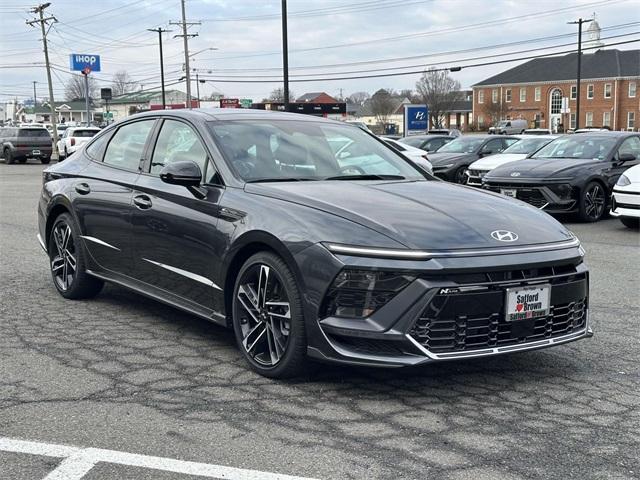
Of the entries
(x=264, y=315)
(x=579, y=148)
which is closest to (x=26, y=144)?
(x=579, y=148)

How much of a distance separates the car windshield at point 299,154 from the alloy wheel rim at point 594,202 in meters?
7.54

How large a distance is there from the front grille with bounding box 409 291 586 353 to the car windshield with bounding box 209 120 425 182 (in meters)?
1.50

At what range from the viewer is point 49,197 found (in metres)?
6.73

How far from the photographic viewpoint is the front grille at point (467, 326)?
3.85m

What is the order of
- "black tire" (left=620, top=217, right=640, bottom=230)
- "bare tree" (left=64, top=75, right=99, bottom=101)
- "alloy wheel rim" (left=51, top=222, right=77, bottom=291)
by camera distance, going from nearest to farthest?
"alloy wheel rim" (left=51, top=222, right=77, bottom=291) < "black tire" (left=620, top=217, right=640, bottom=230) < "bare tree" (left=64, top=75, right=99, bottom=101)

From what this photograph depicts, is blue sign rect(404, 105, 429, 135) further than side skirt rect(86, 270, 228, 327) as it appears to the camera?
Yes

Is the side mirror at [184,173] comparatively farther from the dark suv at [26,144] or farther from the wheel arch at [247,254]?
the dark suv at [26,144]

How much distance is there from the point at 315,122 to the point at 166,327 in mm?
1851

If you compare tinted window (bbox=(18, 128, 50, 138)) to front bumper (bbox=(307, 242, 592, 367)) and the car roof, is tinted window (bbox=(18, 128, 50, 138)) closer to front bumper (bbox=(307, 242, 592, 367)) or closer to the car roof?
the car roof

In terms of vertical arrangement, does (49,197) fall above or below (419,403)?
above

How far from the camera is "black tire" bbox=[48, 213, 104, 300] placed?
20.5ft

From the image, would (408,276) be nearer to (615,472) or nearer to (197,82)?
(615,472)

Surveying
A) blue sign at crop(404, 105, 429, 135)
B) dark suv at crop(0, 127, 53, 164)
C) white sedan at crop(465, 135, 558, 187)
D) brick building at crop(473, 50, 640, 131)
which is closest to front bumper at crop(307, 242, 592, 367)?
white sedan at crop(465, 135, 558, 187)

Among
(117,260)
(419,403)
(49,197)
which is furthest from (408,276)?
(49,197)
